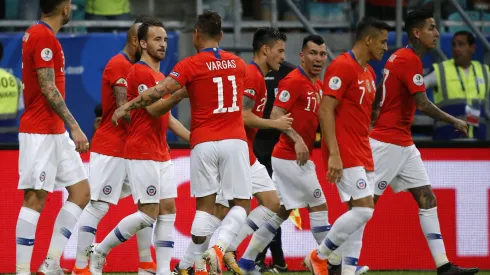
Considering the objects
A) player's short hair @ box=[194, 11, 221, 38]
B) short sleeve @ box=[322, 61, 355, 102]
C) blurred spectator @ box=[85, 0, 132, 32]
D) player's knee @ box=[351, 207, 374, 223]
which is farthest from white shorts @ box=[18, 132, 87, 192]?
blurred spectator @ box=[85, 0, 132, 32]

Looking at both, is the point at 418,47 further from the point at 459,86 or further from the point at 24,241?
the point at 24,241

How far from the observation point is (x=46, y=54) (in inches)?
363

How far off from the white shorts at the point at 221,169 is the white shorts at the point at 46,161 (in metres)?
1.09

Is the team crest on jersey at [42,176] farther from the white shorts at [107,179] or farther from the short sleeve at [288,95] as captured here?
the short sleeve at [288,95]

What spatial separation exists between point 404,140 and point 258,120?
54.3 inches

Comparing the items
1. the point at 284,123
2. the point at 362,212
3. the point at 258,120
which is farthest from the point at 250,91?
the point at 362,212

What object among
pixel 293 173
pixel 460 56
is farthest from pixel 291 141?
pixel 460 56

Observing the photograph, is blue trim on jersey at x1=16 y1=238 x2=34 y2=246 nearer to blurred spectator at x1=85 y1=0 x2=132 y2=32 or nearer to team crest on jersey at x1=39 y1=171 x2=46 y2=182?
team crest on jersey at x1=39 y1=171 x2=46 y2=182

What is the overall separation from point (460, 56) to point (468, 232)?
226 cm

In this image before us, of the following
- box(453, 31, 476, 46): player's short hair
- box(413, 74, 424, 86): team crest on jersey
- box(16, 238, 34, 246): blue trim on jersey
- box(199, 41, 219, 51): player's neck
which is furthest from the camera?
box(453, 31, 476, 46): player's short hair

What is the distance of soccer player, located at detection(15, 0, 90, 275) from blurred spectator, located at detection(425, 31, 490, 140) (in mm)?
4923

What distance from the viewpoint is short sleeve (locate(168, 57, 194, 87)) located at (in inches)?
356

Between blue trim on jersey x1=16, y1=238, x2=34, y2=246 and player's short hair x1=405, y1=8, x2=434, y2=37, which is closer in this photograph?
blue trim on jersey x1=16, y1=238, x2=34, y2=246

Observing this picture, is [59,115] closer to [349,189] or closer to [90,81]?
[349,189]
